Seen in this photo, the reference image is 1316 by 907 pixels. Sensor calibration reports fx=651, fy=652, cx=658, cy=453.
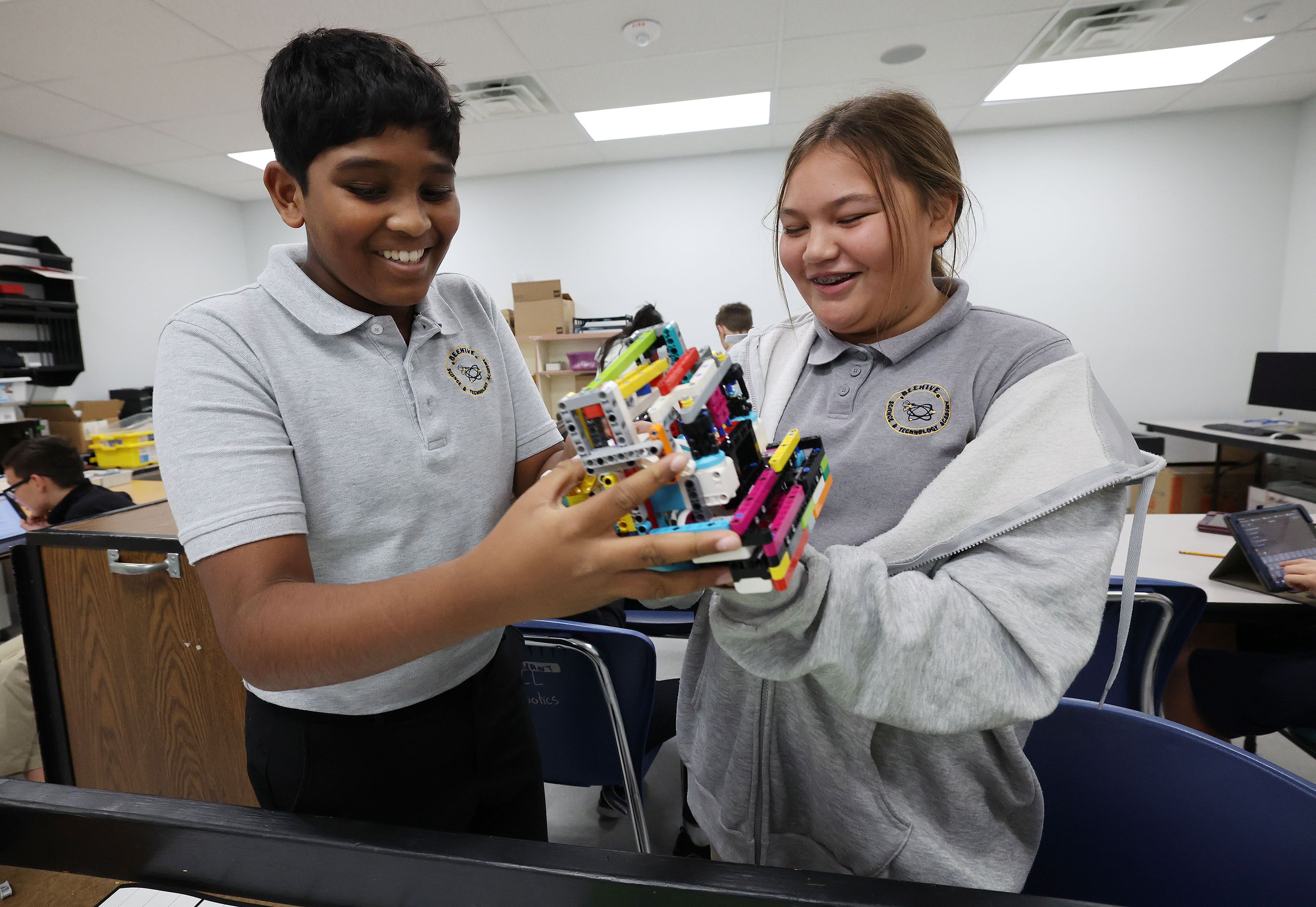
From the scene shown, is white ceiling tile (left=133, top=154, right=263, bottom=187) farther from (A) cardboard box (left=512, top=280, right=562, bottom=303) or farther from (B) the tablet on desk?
→ (B) the tablet on desk

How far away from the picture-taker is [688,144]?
5.02 meters

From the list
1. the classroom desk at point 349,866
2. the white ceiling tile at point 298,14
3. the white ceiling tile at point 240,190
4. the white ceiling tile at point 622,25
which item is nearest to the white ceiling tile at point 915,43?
the white ceiling tile at point 622,25

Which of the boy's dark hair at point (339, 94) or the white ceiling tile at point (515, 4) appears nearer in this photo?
the boy's dark hair at point (339, 94)

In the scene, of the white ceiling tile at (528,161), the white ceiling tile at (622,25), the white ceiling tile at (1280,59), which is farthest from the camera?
the white ceiling tile at (528,161)

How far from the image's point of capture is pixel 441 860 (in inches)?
21.7

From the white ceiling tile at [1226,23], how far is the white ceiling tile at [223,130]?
504 cm

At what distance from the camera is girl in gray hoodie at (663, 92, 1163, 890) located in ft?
1.93

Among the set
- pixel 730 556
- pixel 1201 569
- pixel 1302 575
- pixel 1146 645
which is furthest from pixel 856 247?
pixel 1201 569

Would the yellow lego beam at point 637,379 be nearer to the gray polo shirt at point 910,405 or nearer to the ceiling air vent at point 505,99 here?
the gray polo shirt at point 910,405

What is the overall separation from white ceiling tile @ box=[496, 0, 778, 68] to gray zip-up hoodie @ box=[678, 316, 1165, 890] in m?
2.82

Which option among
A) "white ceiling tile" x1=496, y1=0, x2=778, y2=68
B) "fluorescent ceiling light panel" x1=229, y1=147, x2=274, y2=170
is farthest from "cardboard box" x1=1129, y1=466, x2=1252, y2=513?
"fluorescent ceiling light panel" x1=229, y1=147, x2=274, y2=170

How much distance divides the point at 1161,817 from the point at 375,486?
3.50ft

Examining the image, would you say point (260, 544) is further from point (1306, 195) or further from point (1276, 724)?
point (1306, 195)

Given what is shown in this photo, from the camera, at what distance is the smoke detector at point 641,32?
3.09m
